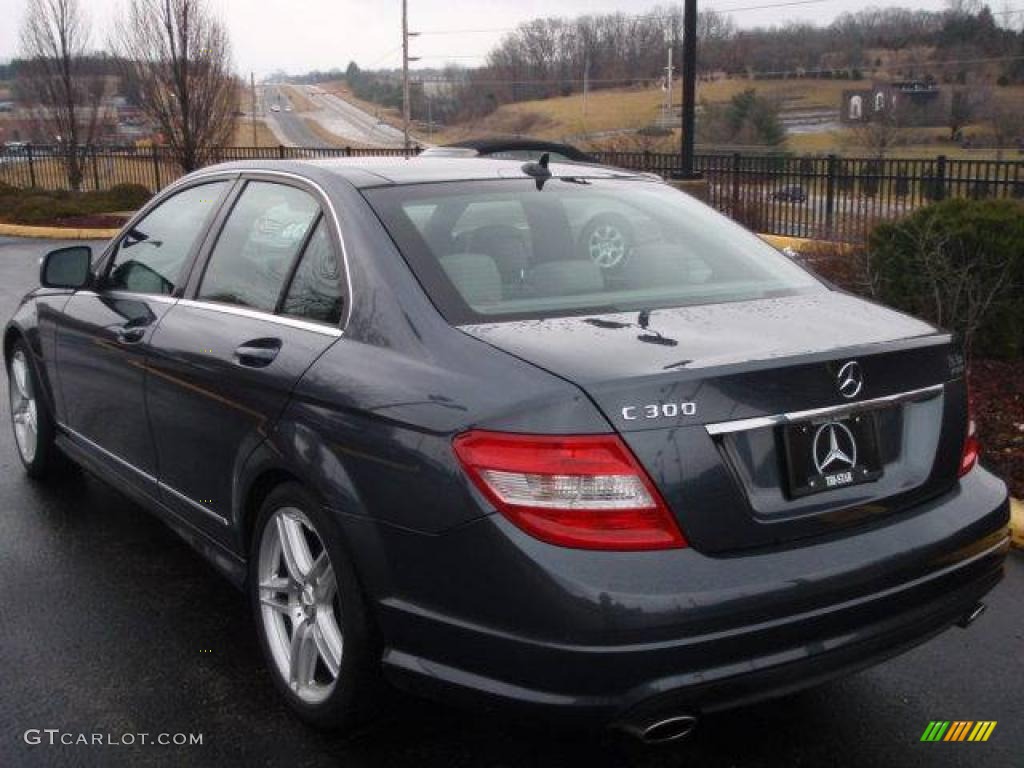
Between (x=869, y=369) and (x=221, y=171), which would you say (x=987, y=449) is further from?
(x=221, y=171)

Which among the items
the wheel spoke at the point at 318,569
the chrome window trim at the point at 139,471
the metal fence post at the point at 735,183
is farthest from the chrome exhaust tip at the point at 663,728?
the metal fence post at the point at 735,183

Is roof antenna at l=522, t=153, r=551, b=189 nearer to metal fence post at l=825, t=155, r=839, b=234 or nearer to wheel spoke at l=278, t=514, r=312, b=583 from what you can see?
wheel spoke at l=278, t=514, r=312, b=583

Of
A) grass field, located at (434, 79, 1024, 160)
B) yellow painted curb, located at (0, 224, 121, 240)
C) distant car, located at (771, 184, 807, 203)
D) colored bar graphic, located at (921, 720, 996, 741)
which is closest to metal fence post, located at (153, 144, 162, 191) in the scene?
yellow painted curb, located at (0, 224, 121, 240)

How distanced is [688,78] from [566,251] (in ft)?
35.7

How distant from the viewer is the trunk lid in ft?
8.31

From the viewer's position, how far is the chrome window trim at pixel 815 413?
8.43 ft

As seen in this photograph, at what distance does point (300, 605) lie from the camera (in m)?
3.29

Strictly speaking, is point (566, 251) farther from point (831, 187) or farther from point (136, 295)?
point (831, 187)

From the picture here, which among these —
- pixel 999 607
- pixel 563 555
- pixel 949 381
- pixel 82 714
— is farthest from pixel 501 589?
pixel 999 607

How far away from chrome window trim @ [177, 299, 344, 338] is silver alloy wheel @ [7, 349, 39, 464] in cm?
195

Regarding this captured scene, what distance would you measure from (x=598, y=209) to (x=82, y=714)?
2.33 m

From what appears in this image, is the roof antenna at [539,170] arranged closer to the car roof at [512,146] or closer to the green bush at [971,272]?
the green bush at [971,272]

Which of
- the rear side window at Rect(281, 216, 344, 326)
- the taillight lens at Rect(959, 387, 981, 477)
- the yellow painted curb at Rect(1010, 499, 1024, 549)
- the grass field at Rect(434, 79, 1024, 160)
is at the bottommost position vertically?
the yellow painted curb at Rect(1010, 499, 1024, 549)

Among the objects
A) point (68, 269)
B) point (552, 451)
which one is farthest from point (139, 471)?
point (552, 451)
